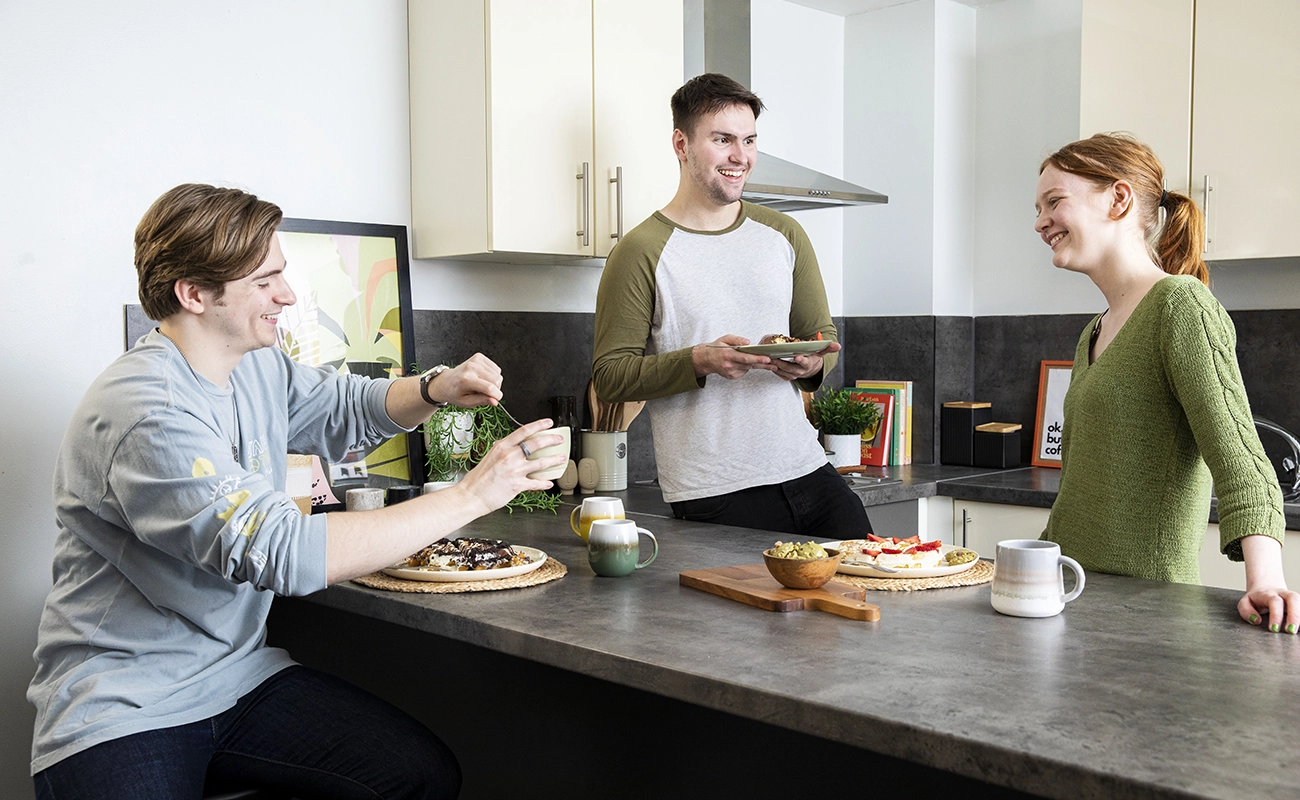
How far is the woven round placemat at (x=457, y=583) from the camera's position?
6.11 feet

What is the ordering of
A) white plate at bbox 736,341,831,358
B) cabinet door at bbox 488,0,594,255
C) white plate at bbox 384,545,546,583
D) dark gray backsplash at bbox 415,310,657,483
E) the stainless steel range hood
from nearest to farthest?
white plate at bbox 384,545,546,583 < white plate at bbox 736,341,831,358 < cabinet door at bbox 488,0,594,255 < dark gray backsplash at bbox 415,310,657,483 < the stainless steel range hood

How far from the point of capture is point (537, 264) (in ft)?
10.8

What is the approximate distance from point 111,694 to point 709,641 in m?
0.87

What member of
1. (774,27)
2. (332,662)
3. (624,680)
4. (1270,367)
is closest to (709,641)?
(624,680)

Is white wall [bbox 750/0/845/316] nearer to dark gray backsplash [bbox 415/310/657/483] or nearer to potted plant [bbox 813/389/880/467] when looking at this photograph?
potted plant [bbox 813/389/880/467]

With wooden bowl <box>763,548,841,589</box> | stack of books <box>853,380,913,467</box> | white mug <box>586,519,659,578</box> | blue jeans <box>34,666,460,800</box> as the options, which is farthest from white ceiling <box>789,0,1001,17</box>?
blue jeans <box>34,666,460,800</box>

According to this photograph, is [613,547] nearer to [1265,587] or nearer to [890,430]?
[1265,587]

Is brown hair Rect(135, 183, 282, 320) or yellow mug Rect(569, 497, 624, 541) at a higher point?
brown hair Rect(135, 183, 282, 320)

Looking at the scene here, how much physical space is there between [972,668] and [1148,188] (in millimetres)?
1010

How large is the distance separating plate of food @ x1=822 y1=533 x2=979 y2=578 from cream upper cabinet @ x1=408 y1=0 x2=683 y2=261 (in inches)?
52.5

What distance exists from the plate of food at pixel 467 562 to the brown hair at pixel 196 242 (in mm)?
553

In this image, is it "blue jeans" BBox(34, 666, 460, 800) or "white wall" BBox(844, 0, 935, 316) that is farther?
"white wall" BBox(844, 0, 935, 316)

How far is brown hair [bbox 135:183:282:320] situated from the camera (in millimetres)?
1700

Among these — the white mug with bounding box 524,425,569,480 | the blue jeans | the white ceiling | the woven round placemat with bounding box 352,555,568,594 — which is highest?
the white ceiling
